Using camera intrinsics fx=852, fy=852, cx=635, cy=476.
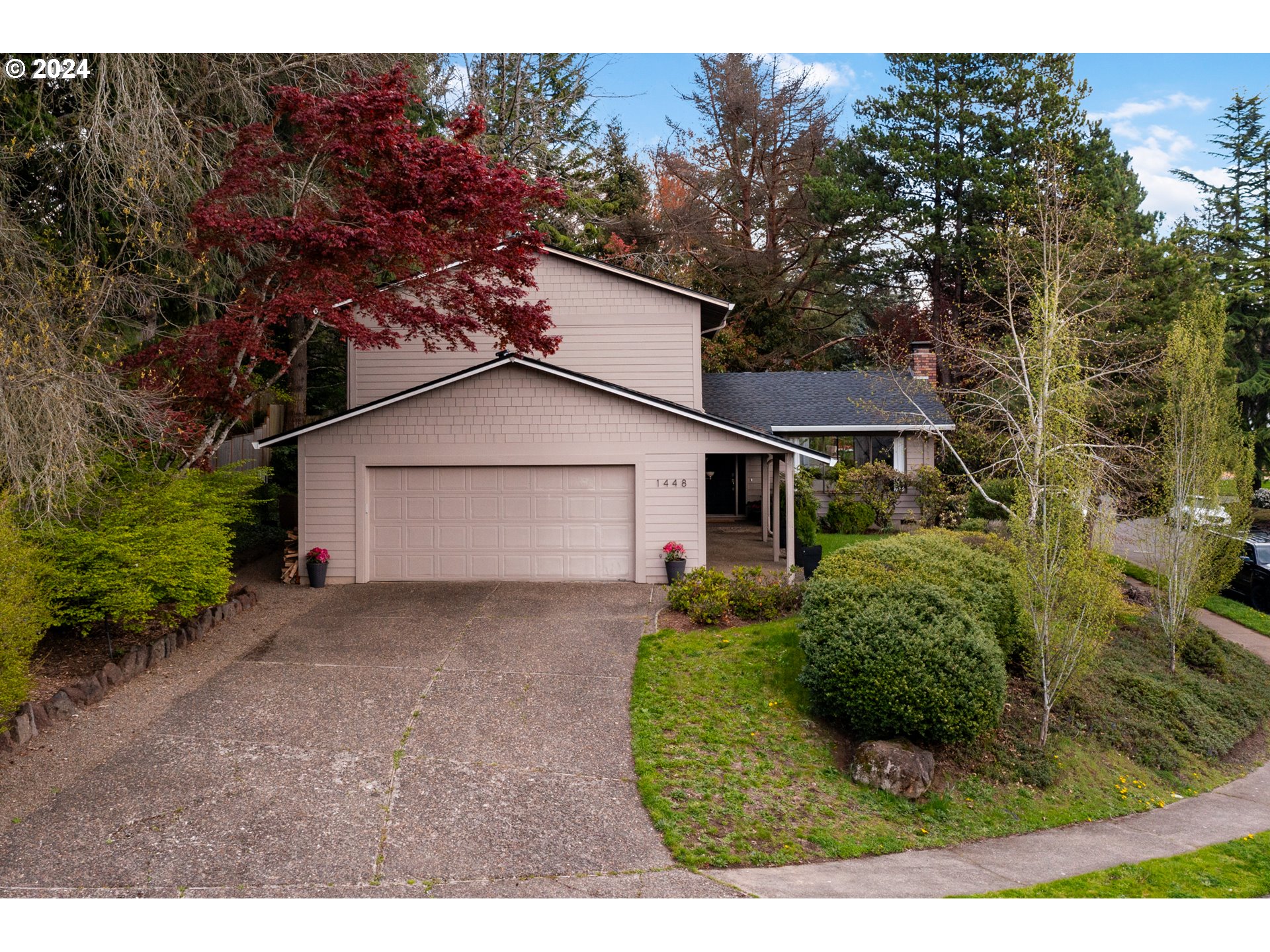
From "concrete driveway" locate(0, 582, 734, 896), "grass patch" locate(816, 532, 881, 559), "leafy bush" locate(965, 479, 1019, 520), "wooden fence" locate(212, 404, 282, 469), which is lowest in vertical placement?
"concrete driveway" locate(0, 582, 734, 896)

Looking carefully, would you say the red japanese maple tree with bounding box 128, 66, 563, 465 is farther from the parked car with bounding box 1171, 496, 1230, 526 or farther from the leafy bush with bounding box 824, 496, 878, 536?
the leafy bush with bounding box 824, 496, 878, 536

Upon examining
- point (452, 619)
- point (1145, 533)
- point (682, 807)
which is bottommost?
point (682, 807)

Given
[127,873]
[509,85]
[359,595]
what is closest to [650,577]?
[359,595]

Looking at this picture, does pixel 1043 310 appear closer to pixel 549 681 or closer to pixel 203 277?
pixel 549 681

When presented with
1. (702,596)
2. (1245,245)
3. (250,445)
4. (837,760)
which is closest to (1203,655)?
(702,596)

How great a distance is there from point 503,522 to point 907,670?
8007 millimetres

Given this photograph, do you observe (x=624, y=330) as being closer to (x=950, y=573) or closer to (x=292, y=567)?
(x=292, y=567)

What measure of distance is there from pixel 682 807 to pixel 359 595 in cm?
794

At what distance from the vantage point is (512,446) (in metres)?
14.4

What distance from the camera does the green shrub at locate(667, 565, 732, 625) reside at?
11.9 m

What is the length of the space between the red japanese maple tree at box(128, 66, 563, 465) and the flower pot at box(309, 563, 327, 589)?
2843mm

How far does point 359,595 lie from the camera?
44.2ft

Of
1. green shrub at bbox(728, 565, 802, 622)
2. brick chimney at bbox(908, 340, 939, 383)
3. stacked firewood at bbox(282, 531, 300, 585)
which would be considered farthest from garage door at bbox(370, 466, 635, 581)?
brick chimney at bbox(908, 340, 939, 383)

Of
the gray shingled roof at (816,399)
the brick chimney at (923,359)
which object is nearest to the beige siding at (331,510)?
the gray shingled roof at (816,399)
